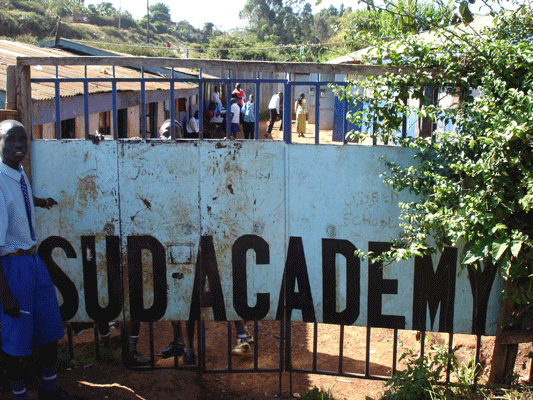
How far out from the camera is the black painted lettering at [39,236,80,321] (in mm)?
3660

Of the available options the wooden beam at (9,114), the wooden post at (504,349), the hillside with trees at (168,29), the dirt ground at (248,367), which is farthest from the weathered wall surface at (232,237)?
the hillside with trees at (168,29)

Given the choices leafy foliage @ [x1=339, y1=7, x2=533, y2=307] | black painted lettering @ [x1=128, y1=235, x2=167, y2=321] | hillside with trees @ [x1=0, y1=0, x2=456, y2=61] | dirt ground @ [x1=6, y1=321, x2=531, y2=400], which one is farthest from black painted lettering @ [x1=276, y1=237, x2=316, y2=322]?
hillside with trees @ [x1=0, y1=0, x2=456, y2=61]

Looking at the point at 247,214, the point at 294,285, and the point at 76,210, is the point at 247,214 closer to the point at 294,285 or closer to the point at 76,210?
the point at 294,285

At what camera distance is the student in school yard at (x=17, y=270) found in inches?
120

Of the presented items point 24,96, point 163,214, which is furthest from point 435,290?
point 24,96

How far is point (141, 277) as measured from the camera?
3.69 metres

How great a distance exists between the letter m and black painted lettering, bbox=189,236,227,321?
149 centimetres

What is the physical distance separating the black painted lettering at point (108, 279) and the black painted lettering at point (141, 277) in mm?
104

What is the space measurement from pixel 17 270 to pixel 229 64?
2019 millimetres

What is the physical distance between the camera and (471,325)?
11.7 ft

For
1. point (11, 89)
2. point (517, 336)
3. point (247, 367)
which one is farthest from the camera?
point (247, 367)

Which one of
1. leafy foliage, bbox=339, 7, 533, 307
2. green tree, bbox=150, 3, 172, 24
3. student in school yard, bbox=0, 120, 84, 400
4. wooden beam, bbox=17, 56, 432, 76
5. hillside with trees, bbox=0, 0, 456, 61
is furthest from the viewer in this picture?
green tree, bbox=150, 3, 172, 24

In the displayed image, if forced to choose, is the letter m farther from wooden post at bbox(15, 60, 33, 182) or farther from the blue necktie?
wooden post at bbox(15, 60, 33, 182)

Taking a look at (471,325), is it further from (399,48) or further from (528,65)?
(399,48)
